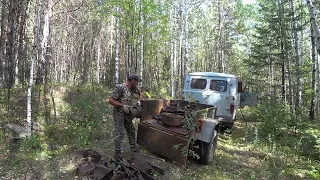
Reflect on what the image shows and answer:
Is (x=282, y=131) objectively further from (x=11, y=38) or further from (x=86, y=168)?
(x=11, y=38)

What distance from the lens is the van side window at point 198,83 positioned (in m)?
8.62

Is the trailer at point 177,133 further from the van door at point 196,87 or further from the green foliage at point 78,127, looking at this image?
the van door at point 196,87

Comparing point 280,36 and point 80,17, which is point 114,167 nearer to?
point 80,17

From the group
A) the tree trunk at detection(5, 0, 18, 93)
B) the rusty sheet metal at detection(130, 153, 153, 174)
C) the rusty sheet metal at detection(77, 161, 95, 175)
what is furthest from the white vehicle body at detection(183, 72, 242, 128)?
the tree trunk at detection(5, 0, 18, 93)

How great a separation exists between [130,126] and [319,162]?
491 centimetres

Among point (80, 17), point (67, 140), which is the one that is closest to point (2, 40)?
point (67, 140)

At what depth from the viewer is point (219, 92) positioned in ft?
27.1

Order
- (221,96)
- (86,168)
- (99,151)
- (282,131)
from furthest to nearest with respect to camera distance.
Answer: (221,96), (282,131), (99,151), (86,168)

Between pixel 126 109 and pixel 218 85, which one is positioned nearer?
pixel 126 109

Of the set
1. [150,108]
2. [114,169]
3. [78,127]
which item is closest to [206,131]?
[150,108]

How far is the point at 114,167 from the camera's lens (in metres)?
4.30

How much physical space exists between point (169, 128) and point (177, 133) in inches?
11.5

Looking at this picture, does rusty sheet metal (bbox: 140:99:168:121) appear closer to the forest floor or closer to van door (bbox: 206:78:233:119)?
the forest floor

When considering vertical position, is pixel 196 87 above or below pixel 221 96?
above
